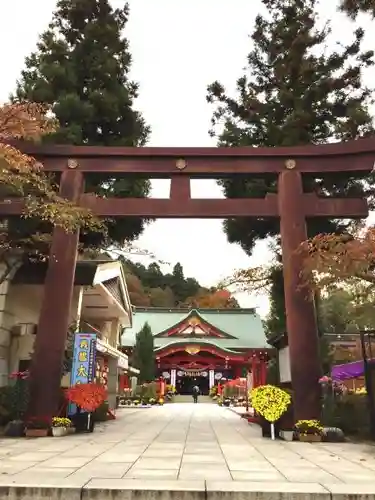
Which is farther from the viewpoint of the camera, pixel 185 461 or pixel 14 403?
pixel 14 403

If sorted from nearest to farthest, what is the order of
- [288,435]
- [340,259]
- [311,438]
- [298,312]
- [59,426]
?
1. [340,259]
2. [311,438]
3. [288,435]
4. [59,426]
5. [298,312]

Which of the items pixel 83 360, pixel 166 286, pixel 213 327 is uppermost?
pixel 166 286

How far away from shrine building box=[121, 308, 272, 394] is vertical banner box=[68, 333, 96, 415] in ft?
80.9

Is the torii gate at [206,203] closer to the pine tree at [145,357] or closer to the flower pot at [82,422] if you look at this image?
the flower pot at [82,422]

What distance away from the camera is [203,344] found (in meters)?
36.6

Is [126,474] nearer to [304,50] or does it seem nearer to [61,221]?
[61,221]

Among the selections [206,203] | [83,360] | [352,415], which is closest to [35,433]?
[83,360]

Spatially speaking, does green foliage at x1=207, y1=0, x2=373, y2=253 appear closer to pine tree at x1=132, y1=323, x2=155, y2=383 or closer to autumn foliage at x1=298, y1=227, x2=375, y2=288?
autumn foliage at x1=298, y1=227, x2=375, y2=288

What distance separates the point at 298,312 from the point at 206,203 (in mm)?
3601

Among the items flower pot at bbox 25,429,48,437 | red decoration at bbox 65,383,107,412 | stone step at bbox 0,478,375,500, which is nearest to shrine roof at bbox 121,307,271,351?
red decoration at bbox 65,383,107,412

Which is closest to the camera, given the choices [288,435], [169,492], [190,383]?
[169,492]

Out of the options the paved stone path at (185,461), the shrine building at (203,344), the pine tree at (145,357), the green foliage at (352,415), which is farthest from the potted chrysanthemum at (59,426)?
the shrine building at (203,344)

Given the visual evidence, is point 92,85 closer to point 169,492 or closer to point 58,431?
point 58,431

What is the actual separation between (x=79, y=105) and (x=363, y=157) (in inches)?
337
